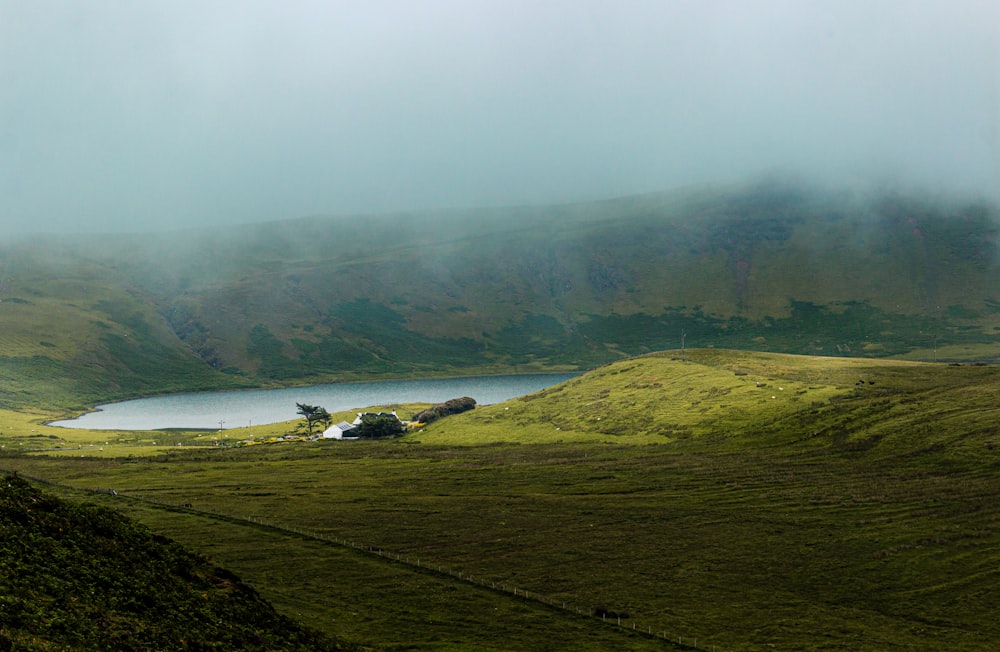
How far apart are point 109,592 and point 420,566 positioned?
41.2 metres

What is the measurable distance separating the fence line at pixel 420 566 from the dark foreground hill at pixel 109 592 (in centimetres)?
2290

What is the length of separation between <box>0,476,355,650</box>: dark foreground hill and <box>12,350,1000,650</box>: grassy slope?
11.7 m

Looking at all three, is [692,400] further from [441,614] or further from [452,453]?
[441,614]

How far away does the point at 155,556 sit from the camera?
56281 mm

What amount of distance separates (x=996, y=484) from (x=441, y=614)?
78.4 meters

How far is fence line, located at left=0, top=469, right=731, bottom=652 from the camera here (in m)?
66.2

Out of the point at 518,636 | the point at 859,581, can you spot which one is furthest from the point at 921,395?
the point at 518,636

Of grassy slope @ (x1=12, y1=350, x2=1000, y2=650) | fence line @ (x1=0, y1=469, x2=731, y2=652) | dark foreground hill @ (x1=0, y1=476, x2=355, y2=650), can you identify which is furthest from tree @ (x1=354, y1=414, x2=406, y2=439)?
dark foreground hill @ (x1=0, y1=476, x2=355, y2=650)

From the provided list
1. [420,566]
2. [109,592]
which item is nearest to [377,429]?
[420,566]

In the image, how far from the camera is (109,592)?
44625 millimetres

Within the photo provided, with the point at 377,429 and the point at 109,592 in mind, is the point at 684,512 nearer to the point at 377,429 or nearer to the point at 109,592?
the point at 109,592

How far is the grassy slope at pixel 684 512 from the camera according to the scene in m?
69.8

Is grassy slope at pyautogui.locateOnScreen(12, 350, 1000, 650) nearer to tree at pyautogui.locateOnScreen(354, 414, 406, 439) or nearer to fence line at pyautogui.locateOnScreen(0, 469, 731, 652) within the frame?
fence line at pyautogui.locateOnScreen(0, 469, 731, 652)

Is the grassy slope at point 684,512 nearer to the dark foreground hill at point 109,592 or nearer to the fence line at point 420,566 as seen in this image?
the fence line at point 420,566
